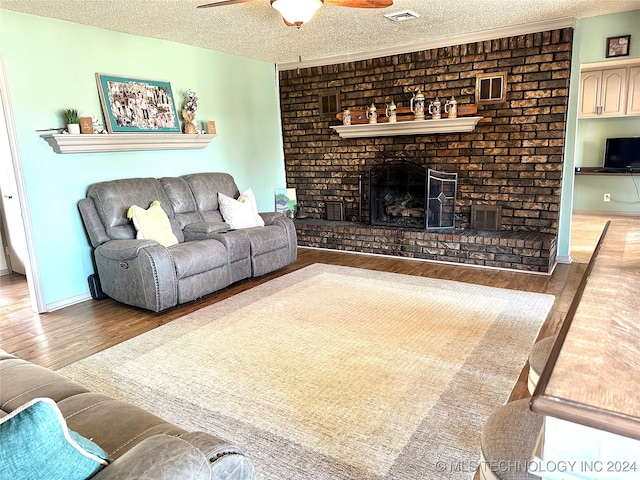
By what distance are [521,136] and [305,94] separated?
279 centimetres

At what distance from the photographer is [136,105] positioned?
4230 mm

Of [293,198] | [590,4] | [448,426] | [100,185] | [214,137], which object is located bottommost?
[448,426]

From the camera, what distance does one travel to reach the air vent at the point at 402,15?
3800 millimetres

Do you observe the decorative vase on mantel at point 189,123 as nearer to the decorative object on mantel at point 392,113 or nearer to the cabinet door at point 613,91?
the decorative object on mantel at point 392,113

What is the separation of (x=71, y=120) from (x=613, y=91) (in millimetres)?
7333

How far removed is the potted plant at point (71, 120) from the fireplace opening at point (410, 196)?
3.20 metres

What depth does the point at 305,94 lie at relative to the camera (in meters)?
5.89

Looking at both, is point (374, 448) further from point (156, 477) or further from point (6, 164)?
point (6, 164)

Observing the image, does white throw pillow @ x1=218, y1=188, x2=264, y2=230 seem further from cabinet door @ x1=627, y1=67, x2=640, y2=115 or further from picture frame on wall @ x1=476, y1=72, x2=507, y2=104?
cabinet door @ x1=627, y1=67, x2=640, y2=115

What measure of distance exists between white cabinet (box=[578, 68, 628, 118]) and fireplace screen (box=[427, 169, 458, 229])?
3.55 metres

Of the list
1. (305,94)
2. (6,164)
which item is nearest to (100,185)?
(6,164)

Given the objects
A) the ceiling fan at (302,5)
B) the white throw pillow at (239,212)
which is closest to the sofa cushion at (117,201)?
the white throw pillow at (239,212)

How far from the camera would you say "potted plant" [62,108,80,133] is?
366 cm

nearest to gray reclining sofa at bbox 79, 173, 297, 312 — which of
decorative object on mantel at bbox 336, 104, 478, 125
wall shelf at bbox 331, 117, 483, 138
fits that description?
wall shelf at bbox 331, 117, 483, 138
